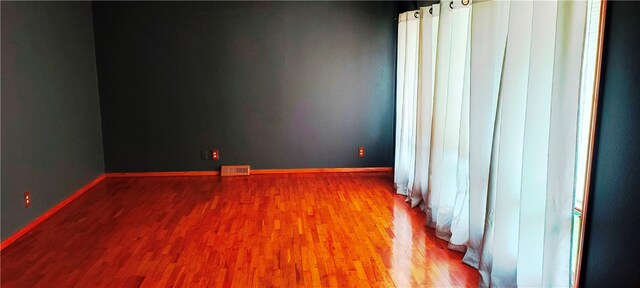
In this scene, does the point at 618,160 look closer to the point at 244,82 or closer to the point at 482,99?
the point at 482,99

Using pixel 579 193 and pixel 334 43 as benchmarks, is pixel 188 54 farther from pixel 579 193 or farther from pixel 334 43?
pixel 579 193

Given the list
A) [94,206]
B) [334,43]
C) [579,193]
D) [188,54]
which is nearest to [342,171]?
[334,43]

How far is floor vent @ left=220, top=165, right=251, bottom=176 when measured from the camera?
5598 millimetres

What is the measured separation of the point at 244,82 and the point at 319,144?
1.21 meters

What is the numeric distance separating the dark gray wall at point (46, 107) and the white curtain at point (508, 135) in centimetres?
333

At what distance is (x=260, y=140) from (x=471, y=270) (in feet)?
11.0

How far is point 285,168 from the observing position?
18.7ft

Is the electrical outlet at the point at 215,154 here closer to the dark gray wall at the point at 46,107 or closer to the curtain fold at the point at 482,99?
the dark gray wall at the point at 46,107

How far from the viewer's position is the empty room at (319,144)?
2023 mm

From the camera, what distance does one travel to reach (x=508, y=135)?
2.43m

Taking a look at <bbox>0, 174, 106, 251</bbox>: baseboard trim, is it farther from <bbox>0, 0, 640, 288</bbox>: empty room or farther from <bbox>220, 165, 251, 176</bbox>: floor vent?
<bbox>220, 165, 251, 176</bbox>: floor vent

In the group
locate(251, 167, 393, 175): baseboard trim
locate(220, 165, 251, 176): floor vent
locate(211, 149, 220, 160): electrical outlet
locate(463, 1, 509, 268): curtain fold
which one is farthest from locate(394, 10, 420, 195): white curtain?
locate(211, 149, 220, 160): electrical outlet

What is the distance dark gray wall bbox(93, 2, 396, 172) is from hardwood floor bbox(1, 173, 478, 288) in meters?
0.77

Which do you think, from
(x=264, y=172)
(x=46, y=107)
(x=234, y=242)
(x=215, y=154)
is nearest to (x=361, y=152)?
(x=264, y=172)
